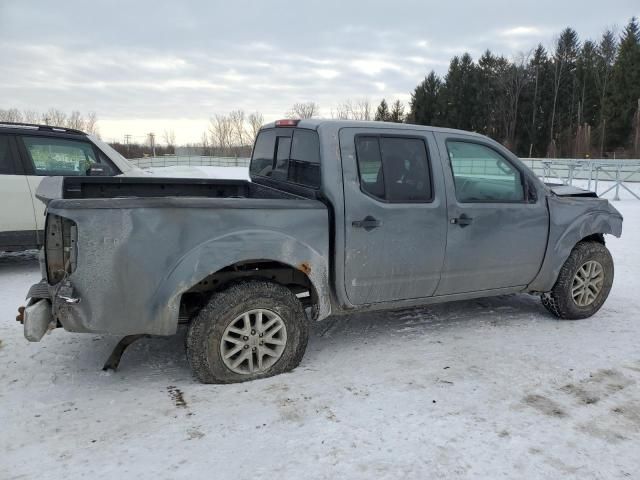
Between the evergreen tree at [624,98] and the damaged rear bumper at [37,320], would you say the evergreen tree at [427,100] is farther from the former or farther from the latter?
the damaged rear bumper at [37,320]

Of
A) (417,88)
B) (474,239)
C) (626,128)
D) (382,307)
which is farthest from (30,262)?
(417,88)

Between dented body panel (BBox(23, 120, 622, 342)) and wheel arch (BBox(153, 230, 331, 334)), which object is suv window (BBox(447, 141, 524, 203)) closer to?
dented body panel (BBox(23, 120, 622, 342))

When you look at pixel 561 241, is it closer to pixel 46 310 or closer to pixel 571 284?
pixel 571 284

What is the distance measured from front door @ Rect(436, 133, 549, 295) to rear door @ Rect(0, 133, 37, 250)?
4994mm

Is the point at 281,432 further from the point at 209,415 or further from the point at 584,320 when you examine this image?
the point at 584,320

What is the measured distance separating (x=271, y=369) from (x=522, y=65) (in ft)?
213

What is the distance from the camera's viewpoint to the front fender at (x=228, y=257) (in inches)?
125

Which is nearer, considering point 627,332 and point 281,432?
point 281,432

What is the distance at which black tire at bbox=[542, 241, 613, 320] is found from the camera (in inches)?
189

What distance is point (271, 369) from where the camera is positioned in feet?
11.7

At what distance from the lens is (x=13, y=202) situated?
6.17 meters

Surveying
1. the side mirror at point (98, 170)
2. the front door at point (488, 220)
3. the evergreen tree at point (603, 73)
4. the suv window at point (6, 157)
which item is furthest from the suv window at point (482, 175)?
the evergreen tree at point (603, 73)

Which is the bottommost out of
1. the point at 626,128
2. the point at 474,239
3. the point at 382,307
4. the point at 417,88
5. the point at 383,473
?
the point at 383,473

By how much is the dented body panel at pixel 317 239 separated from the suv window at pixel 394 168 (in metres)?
0.06
